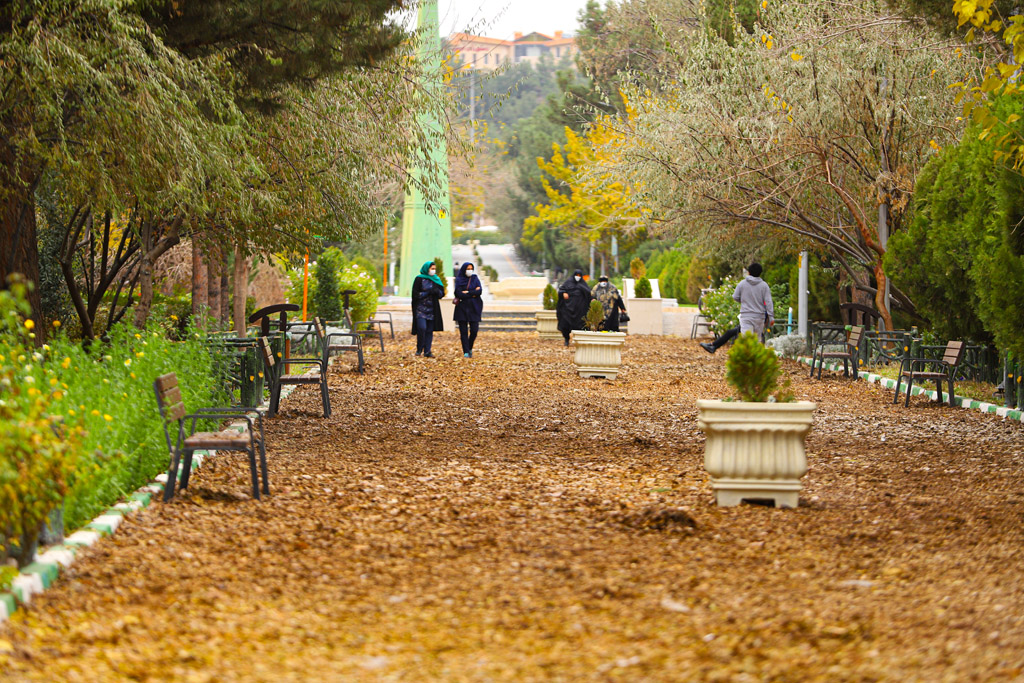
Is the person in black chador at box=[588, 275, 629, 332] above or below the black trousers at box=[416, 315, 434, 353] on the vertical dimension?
above

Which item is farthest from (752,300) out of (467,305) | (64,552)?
(64,552)

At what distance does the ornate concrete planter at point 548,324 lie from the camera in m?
27.4

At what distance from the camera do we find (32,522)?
473 centimetres

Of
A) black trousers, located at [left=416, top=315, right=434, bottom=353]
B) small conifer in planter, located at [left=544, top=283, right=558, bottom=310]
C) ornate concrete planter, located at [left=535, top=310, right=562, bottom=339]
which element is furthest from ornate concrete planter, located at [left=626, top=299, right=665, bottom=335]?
black trousers, located at [left=416, top=315, right=434, bottom=353]

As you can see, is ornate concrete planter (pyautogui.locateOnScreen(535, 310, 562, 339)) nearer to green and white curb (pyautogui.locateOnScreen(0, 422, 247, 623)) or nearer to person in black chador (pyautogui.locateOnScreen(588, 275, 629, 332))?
person in black chador (pyautogui.locateOnScreen(588, 275, 629, 332))

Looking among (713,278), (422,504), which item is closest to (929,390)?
(422,504)

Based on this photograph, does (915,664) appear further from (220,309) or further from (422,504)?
(220,309)

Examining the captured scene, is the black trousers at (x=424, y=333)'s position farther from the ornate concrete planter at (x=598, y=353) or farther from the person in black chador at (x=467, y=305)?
A: the ornate concrete planter at (x=598, y=353)

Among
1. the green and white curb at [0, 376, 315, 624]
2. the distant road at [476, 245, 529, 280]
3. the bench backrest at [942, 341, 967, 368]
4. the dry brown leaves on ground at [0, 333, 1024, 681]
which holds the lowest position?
the dry brown leaves on ground at [0, 333, 1024, 681]

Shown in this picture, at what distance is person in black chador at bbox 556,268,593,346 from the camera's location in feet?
70.9

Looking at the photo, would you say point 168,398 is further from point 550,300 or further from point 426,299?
point 550,300

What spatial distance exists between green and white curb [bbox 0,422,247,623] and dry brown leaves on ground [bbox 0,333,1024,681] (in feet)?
0.28

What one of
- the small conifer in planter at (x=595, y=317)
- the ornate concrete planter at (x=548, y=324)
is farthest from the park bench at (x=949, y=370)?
the ornate concrete planter at (x=548, y=324)

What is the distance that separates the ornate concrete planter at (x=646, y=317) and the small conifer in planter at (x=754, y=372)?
24360mm
